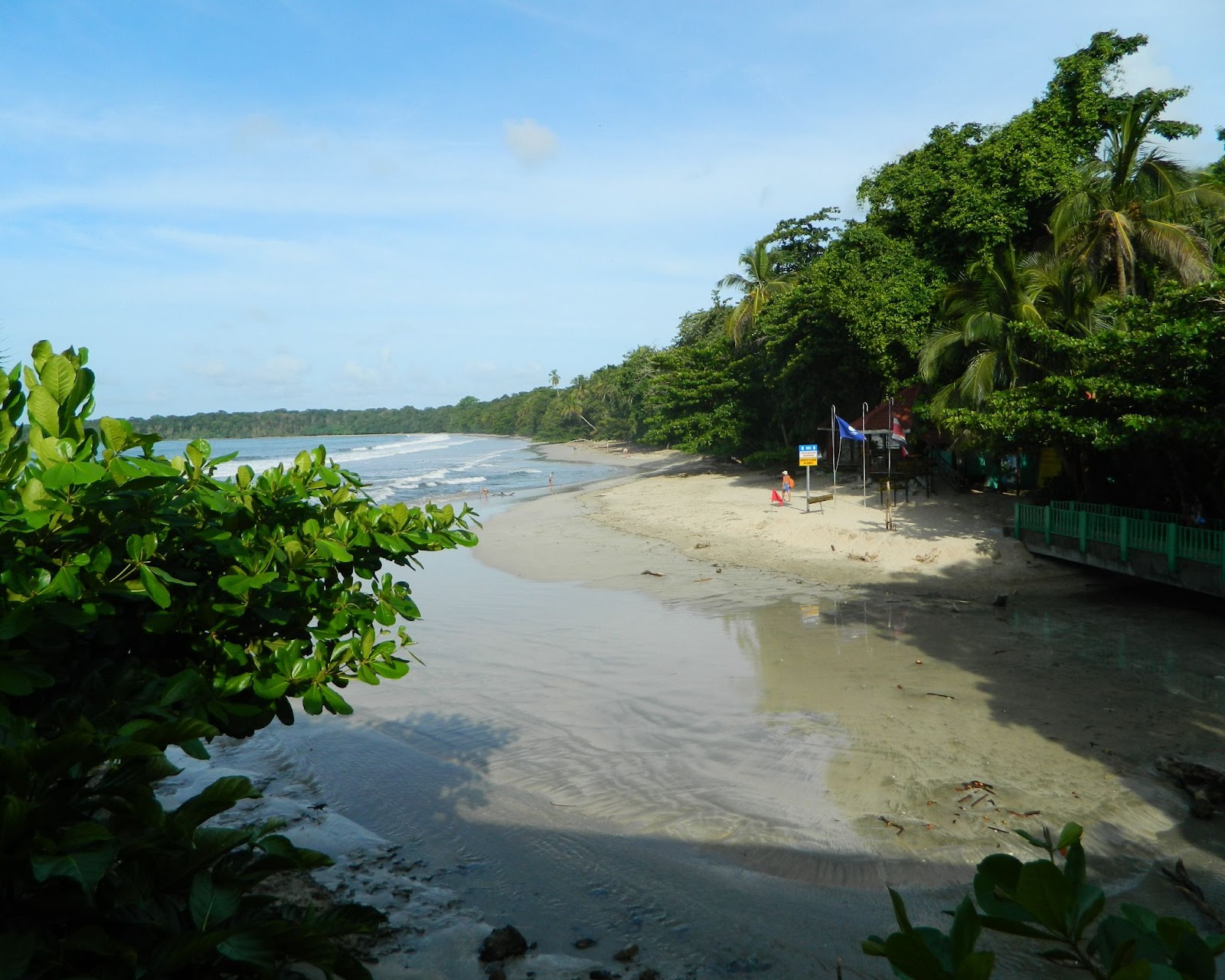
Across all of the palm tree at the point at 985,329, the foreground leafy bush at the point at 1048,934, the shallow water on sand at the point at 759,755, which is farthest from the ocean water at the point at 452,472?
the foreground leafy bush at the point at 1048,934

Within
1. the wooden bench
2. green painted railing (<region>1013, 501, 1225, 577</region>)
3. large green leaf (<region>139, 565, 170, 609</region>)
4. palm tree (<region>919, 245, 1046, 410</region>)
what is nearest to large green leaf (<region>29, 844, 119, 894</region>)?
large green leaf (<region>139, 565, 170, 609</region>)

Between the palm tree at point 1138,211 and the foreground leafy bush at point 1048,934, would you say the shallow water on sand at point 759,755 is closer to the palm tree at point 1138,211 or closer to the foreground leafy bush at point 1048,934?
the foreground leafy bush at point 1048,934

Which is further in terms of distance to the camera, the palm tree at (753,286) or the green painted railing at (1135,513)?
the palm tree at (753,286)

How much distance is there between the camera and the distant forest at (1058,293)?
12219mm

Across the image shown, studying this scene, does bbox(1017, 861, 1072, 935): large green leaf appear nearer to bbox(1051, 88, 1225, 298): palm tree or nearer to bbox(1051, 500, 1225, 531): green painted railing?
bbox(1051, 500, 1225, 531): green painted railing

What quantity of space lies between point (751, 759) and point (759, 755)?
0.37 ft

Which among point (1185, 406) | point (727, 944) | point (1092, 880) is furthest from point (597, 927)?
point (1185, 406)

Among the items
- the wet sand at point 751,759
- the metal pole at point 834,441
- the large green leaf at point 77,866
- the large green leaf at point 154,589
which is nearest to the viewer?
the large green leaf at point 77,866


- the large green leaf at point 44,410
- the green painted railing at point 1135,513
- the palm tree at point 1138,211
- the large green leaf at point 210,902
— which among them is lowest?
the green painted railing at point 1135,513

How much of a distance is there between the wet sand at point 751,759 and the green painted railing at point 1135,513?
1.19 metres

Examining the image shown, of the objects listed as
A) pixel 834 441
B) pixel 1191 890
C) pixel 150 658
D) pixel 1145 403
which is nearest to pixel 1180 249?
pixel 1145 403

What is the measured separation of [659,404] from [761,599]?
81.7ft

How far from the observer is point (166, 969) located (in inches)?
72.6

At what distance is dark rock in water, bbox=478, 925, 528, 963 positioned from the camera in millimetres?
4879
